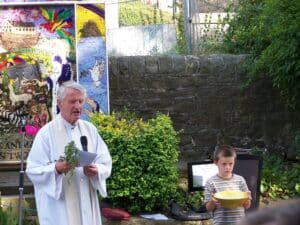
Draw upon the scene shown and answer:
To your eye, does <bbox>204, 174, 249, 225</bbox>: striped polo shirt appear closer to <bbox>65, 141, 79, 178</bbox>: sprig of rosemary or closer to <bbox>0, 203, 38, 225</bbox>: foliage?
<bbox>65, 141, 79, 178</bbox>: sprig of rosemary

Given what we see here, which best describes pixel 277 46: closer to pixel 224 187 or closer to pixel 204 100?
pixel 204 100

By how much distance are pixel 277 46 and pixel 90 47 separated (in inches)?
96.8

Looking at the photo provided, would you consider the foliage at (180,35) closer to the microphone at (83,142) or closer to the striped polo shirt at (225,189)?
the striped polo shirt at (225,189)

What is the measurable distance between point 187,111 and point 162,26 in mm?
3845

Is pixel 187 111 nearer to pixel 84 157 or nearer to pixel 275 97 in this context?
pixel 275 97

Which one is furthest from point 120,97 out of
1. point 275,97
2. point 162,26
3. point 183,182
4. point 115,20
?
point 115,20

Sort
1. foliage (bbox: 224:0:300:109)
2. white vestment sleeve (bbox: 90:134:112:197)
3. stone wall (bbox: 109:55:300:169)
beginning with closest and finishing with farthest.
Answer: white vestment sleeve (bbox: 90:134:112:197), foliage (bbox: 224:0:300:109), stone wall (bbox: 109:55:300:169)

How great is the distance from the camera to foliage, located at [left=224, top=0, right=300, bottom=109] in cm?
816

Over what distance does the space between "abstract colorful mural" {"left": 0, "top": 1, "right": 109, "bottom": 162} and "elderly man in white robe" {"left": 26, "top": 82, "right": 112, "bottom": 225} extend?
2.98 m

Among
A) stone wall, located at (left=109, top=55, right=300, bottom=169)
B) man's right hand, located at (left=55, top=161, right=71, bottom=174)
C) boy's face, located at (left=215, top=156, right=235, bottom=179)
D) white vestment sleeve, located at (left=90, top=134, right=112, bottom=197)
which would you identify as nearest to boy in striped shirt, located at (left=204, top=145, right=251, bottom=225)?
boy's face, located at (left=215, top=156, right=235, bottom=179)

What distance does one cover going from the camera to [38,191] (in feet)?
15.8

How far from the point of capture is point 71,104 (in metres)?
4.70

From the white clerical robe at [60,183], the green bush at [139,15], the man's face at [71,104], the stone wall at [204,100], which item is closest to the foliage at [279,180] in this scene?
the stone wall at [204,100]

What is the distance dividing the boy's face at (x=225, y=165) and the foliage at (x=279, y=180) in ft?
8.89
